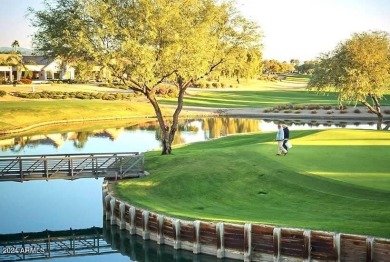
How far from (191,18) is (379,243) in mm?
25977

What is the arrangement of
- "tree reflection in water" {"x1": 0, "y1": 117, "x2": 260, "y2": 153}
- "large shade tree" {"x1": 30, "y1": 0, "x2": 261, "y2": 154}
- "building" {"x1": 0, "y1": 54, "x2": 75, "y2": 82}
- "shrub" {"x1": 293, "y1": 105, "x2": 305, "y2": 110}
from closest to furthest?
"large shade tree" {"x1": 30, "y1": 0, "x2": 261, "y2": 154}
"tree reflection in water" {"x1": 0, "y1": 117, "x2": 260, "y2": 153}
"shrub" {"x1": 293, "y1": 105, "x2": 305, "y2": 110}
"building" {"x1": 0, "y1": 54, "x2": 75, "y2": 82}

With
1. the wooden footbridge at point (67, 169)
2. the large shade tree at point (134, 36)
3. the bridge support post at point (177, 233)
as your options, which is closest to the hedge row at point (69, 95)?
the large shade tree at point (134, 36)

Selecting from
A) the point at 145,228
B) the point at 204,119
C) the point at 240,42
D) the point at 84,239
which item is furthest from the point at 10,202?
the point at 204,119

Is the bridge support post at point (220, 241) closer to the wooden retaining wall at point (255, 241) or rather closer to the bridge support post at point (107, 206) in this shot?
the wooden retaining wall at point (255, 241)

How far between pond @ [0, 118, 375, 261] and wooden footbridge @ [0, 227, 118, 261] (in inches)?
17.7

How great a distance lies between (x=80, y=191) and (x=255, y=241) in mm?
20680

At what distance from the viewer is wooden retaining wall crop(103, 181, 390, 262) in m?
21.5

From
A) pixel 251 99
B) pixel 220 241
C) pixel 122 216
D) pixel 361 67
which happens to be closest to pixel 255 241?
pixel 220 241

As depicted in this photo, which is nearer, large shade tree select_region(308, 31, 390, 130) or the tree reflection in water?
large shade tree select_region(308, 31, 390, 130)

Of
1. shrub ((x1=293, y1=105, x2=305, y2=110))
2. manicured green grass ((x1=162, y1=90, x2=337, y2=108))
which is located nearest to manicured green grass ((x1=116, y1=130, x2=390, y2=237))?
shrub ((x1=293, y1=105, x2=305, y2=110))

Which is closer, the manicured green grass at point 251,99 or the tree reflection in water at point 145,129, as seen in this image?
the tree reflection in water at point 145,129

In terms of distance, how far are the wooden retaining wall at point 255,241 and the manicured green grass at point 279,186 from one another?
978mm

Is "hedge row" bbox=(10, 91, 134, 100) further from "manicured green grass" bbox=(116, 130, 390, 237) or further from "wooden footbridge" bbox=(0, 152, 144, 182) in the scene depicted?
"wooden footbridge" bbox=(0, 152, 144, 182)

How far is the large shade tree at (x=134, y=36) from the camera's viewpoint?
130 feet
